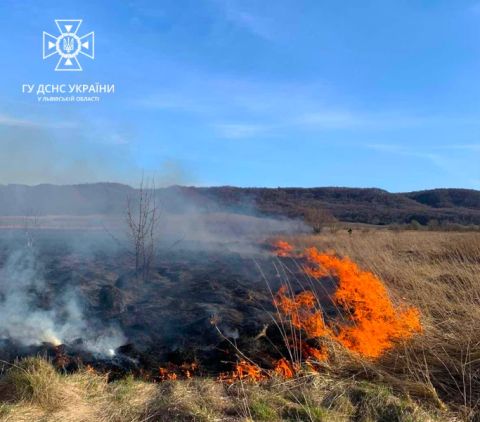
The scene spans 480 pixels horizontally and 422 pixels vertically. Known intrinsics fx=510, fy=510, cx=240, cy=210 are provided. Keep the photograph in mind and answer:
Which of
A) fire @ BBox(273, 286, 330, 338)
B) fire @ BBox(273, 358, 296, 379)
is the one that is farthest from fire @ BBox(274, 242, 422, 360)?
fire @ BBox(273, 358, 296, 379)

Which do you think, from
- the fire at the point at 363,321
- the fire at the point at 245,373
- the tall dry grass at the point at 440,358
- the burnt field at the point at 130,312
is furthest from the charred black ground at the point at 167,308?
the tall dry grass at the point at 440,358

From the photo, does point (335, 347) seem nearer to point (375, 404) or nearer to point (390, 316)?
point (390, 316)

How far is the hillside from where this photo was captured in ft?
99.2

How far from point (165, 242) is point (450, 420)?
17.7 meters

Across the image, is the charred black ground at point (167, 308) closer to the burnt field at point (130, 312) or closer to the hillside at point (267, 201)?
the burnt field at point (130, 312)

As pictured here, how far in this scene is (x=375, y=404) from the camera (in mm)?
4715

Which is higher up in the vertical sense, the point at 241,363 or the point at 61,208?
the point at 61,208

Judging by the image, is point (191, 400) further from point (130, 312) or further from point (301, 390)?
point (130, 312)

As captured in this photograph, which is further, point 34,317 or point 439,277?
point 439,277

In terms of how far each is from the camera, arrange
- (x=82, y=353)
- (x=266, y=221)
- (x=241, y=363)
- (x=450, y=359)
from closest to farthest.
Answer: (x=450, y=359)
(x=241, y=363)
(x=82, y=353)
(x=266, y=221)

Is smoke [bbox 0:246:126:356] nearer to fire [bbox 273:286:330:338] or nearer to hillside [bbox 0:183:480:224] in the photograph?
fire [bbox 273:286:330:338]

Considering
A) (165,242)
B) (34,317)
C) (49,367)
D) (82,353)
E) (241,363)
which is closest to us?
(49,367)

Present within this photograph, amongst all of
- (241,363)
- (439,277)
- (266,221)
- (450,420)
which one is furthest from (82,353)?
(266,221)

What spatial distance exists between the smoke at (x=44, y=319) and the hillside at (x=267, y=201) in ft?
14.3
